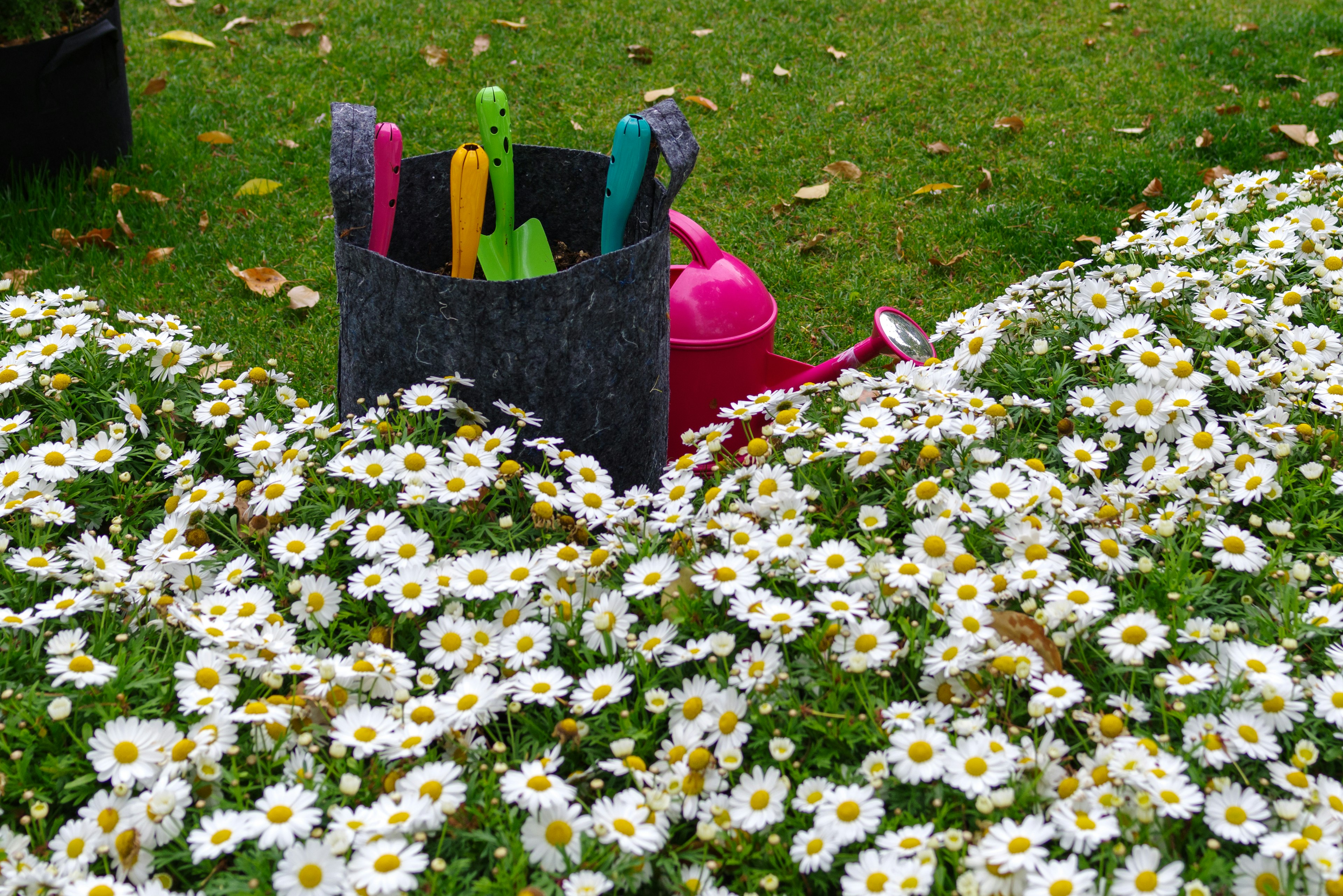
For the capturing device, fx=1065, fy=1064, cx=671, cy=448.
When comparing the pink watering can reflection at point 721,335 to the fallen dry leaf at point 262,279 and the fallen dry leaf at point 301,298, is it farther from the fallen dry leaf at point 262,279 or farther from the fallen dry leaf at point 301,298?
the fallen dry leaf at point 262,279

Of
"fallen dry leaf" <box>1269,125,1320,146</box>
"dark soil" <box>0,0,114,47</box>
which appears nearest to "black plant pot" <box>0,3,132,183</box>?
"dark soil" <box>0,0,114,47</box>

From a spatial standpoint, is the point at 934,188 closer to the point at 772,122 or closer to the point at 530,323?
the point at 772,122

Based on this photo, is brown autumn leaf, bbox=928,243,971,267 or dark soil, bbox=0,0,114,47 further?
brown autumn leaf, bbox=928,243,971,267

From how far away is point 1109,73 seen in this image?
14.1ft

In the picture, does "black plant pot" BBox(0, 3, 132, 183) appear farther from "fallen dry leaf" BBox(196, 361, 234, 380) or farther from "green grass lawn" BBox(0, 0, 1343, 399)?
"fallen dry leaf" BBox(196, 361, 234, 380)

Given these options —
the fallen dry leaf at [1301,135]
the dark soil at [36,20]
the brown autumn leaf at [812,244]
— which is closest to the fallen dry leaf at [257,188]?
the dark soil at [36,20]

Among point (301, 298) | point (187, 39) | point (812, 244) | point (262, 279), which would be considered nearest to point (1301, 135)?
point (812, 244)

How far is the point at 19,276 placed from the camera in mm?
2906

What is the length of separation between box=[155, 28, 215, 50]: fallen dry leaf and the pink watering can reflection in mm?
3121

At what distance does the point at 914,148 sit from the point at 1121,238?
1840 millimetres

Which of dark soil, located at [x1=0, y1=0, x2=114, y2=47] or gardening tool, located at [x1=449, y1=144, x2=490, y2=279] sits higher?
gardening tool, located at [x1=449, y1=144, x2=490, y2=279]

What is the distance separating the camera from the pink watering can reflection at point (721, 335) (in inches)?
85.6

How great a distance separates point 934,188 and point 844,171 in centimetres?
34

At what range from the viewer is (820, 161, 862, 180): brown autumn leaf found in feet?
12.2
